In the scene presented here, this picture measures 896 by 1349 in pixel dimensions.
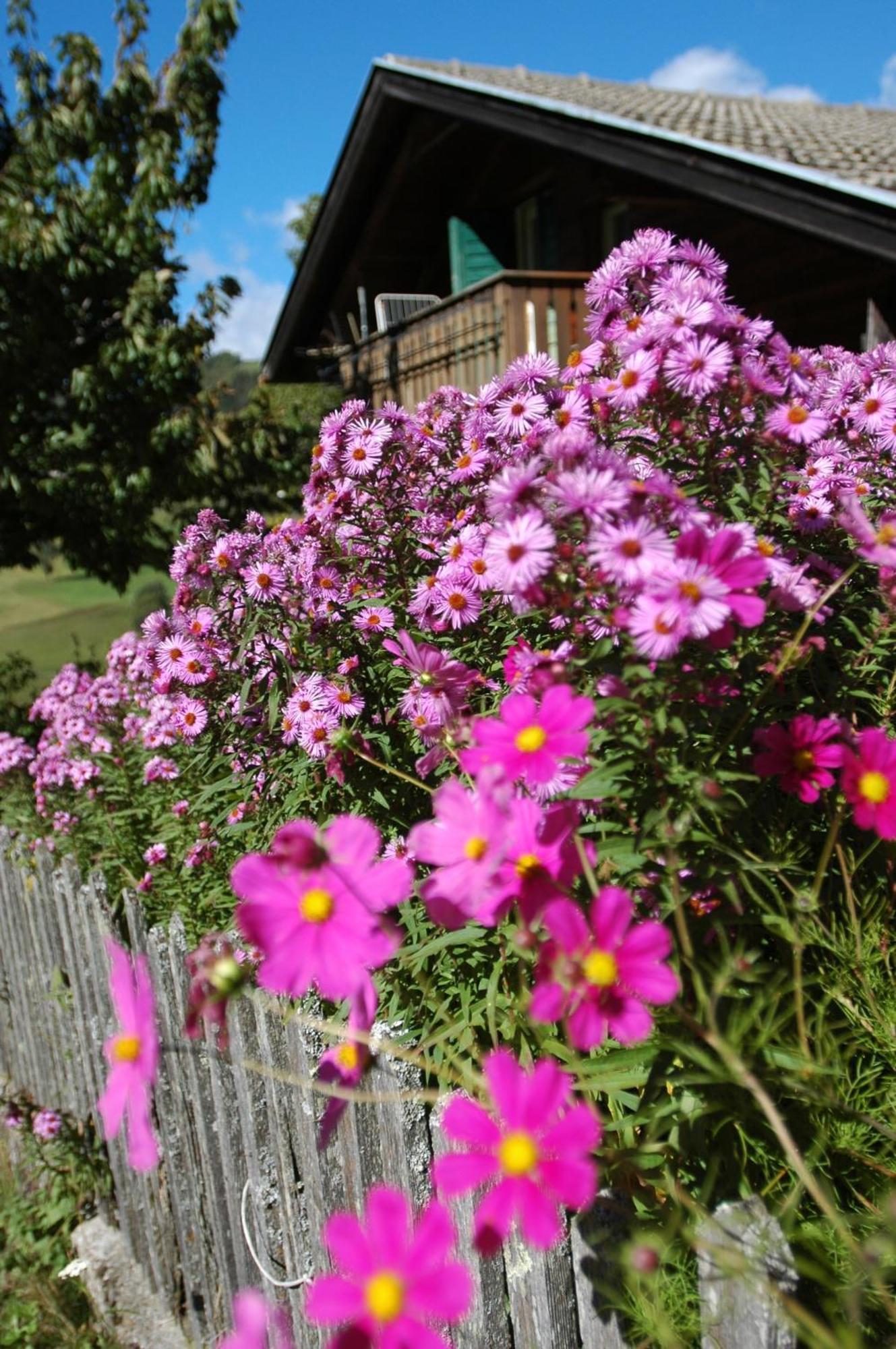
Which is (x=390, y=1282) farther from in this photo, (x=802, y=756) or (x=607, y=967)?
(x=802, y=756)

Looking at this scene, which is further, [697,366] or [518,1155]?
[697,366]

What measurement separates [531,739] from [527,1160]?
0.32 metres

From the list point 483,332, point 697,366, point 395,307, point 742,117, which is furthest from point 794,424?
point 395,307

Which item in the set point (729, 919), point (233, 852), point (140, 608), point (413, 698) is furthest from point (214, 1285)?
point (140, 608)

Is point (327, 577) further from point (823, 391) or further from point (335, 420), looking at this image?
point (823, 391)

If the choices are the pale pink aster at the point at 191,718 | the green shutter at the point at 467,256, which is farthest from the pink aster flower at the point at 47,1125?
the green shutter at the point at 467,256

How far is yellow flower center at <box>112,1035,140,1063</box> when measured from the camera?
0.70 m

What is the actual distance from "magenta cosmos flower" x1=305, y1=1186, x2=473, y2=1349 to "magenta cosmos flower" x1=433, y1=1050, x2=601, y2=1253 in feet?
0.12

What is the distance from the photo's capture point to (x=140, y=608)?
16078 mm

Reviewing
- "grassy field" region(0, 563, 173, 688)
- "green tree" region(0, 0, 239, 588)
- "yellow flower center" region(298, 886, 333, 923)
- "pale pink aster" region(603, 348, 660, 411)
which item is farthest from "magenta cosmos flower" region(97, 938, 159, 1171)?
"grassy field" region(0, 563, 173, 688)

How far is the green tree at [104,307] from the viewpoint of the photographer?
7.51 meters

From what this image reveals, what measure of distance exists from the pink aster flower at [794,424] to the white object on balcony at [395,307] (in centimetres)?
927

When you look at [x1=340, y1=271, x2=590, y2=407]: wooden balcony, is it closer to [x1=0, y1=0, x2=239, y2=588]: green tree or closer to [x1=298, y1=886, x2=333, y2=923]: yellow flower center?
[x1=0, y1=0, x2=239, y2=588]: green tree

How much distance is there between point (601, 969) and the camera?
2.18 feet
